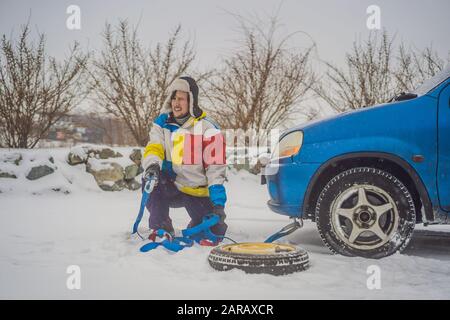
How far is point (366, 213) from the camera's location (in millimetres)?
3262

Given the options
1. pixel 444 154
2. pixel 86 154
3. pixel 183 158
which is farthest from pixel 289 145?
pixel 86 154

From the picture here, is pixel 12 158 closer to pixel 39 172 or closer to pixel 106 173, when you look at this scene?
pixel 39 172

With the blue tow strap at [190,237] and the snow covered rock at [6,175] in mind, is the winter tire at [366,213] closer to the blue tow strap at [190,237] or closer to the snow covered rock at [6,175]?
the blue tow strap at [190,237]

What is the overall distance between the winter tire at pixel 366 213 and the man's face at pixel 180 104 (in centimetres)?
146

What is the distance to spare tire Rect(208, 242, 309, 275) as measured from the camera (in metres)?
2.89

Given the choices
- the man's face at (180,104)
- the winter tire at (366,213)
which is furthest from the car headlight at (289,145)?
the man's face at (180,104)

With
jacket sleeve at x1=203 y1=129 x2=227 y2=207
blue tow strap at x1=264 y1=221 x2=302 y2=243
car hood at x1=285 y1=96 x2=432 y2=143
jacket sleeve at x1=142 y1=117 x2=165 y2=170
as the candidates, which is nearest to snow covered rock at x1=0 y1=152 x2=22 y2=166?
jacket sleeve at x1=142 y1=117 x2=165 y2=170

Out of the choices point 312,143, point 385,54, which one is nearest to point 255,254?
point 312,143

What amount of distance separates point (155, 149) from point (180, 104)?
18.2 inches

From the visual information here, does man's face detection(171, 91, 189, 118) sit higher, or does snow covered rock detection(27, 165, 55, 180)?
man's face detection(171, 91, 189, 118)

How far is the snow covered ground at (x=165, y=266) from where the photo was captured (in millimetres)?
2518

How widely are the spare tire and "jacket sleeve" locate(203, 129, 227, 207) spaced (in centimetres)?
76

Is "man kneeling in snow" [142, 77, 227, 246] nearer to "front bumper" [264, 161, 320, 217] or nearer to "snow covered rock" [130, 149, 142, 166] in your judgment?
"front bumper" [264, 161, 320, 217]
